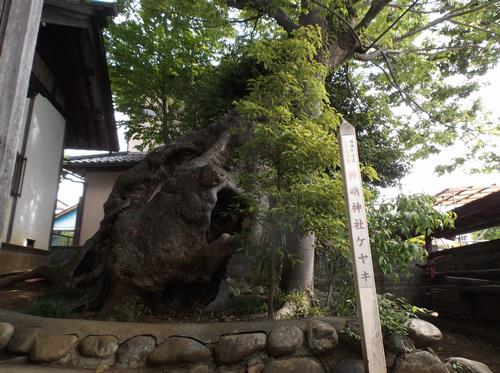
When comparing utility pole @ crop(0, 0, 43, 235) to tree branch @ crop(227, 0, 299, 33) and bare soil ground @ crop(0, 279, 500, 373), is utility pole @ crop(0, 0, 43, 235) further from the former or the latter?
tree branch @ crop(227, 0, 299, 33)

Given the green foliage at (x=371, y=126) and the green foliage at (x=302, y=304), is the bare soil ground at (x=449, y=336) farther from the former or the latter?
the green foliage at (x=371, y=126)

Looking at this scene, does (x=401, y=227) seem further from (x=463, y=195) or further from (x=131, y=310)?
(x=463, y=195)

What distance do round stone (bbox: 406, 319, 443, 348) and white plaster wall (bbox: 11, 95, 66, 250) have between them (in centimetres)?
866

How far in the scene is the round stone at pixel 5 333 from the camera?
14.7 ft

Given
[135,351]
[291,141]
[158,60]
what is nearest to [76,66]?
[158,60]

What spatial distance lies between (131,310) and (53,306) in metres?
1.46

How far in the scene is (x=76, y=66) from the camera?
10.1m

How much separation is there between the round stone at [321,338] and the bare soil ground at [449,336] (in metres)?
1.11

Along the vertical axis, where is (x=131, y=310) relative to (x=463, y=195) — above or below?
below

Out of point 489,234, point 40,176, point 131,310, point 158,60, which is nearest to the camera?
point 131,310

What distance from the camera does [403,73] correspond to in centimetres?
1123

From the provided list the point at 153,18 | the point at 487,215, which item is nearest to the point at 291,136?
the point at 487,215

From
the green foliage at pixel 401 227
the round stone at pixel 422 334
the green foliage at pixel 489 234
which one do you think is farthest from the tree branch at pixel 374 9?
the green foliage at pixel 489 234

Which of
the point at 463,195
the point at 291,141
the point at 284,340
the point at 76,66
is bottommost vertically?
the point at 284,340
